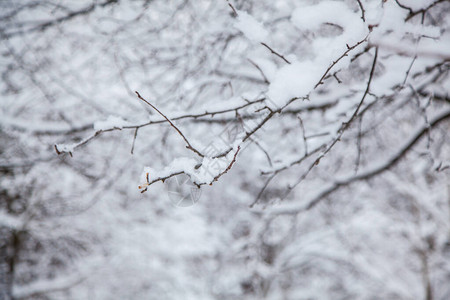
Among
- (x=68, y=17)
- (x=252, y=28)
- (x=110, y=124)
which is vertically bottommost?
(x=110, y=124)

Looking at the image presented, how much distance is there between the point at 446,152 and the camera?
124 inches

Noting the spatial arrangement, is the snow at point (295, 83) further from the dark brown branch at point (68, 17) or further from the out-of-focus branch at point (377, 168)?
the dark brown branch at point (68, 17)

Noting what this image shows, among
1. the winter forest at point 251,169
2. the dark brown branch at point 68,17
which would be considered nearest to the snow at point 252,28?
the winter forest at point 251,169

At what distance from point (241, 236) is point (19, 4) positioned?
600 centimetres

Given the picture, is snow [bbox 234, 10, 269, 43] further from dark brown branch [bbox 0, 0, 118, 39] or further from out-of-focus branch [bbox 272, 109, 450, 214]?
dark brown branch [bbox 0, 0, 118, 39]

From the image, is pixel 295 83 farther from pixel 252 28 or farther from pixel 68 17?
pixel 68 17

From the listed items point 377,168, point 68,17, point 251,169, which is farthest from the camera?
point 251,169

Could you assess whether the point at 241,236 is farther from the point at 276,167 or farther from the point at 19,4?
the point at 19,4

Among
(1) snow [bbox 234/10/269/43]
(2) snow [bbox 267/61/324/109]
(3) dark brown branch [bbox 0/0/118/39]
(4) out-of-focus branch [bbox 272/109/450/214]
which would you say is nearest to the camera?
(2) snow [bbox 267/61/324/109]

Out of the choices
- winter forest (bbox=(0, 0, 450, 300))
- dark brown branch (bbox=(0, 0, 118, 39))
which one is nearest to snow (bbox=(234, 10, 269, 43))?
winter forest (bbox=(0, 0, 450, 300))

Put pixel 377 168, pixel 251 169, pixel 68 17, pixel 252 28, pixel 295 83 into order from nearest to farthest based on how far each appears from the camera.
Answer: pixel 295 83 → pixel 252 28 → pixel 377 168 → pixel 68 17 → pixel 251 169

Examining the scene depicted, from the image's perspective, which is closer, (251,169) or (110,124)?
(110,124)

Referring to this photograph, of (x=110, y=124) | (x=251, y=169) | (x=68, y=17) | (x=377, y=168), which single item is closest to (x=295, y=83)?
(x=110, y=124)

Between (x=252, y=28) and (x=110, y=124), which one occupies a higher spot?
(x=252, y=28)
